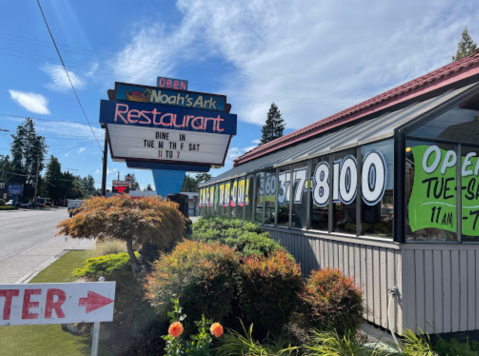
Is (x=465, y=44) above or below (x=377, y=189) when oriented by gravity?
above

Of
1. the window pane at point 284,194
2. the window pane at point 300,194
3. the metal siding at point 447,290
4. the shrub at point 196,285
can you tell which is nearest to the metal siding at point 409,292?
the metal siding at point 447,290

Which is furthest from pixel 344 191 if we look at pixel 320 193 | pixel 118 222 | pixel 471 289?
pixel 118 222

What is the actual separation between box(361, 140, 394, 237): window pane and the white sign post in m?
4.24

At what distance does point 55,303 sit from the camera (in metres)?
3.32

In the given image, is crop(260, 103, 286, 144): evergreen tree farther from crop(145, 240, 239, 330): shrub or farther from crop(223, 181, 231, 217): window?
crop(145, 240, 239, 330): shrub

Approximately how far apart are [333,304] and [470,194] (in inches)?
127

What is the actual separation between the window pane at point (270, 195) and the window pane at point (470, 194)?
4947 millimetres

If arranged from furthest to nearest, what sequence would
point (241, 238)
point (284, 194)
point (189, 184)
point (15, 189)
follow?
point (189, 184) → point (15, 189) → point (284, 194) → point (241, 238)

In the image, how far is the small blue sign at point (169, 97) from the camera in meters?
10.7

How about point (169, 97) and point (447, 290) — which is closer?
point (447, 290)

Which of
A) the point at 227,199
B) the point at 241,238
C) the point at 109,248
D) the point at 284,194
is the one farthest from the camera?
the point at 227,199

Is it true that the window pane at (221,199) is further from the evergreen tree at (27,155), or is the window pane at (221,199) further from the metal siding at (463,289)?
the evergreen tree at (27,155)

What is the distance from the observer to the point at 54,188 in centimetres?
9044

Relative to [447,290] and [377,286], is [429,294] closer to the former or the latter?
[447,290]
